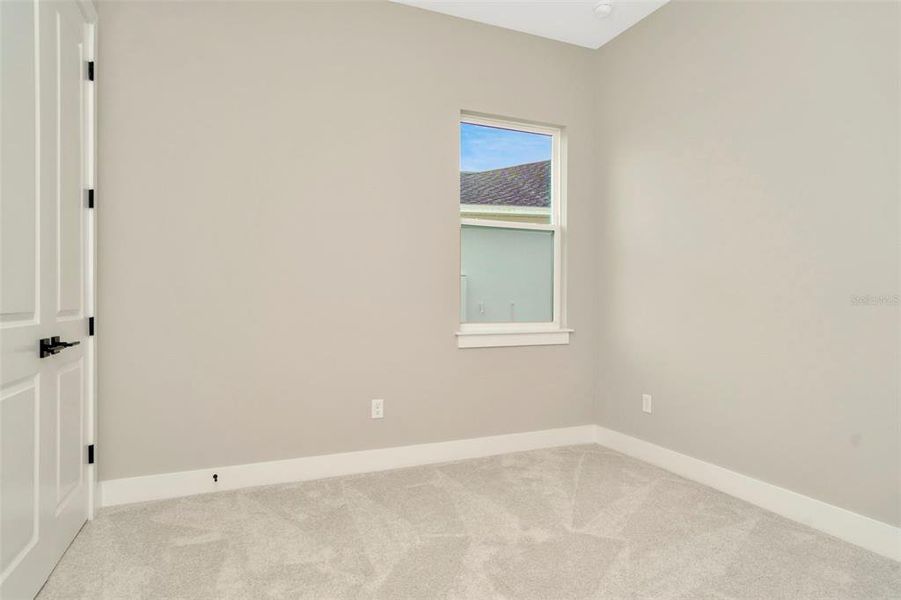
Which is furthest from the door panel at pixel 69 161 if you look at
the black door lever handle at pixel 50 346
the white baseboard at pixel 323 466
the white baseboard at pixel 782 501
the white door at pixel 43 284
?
the white baseboard at pixel 782 501

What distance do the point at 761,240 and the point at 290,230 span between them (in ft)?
8.64

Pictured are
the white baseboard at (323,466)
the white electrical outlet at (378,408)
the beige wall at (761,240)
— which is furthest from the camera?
the white electrical outlet at (378,408)

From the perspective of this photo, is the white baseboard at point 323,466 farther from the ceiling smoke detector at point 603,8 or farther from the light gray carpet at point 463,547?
the ceiling smoke detector at point 603,8

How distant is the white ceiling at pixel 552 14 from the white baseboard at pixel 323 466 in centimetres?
289

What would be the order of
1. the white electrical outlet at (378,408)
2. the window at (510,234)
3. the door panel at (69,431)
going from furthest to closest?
the window at (510,234) < the white electrical outlet at (378,408) < the door panel at (69,431)

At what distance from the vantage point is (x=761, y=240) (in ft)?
8.71

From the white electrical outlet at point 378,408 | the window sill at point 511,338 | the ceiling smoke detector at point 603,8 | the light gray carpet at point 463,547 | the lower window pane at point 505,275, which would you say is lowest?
the light gray carpet at point 463,547

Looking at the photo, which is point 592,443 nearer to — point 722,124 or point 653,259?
point 653,259

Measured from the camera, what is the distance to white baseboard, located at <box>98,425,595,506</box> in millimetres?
2664

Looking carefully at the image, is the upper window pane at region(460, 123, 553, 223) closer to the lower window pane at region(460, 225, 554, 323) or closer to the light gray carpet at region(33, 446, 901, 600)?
the lower window pane at region(460, 225, 554, 323)

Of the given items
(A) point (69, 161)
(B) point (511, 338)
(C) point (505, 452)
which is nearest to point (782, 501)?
(C) point (505, 452)

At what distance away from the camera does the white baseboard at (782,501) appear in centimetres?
215

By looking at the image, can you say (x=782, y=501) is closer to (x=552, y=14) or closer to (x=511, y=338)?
(x=511, y=338)

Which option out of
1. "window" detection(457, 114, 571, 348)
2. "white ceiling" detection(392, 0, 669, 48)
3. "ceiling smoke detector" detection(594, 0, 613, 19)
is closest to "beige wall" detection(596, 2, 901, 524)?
"white ceiling" detection(392, 0, 669, 48)
